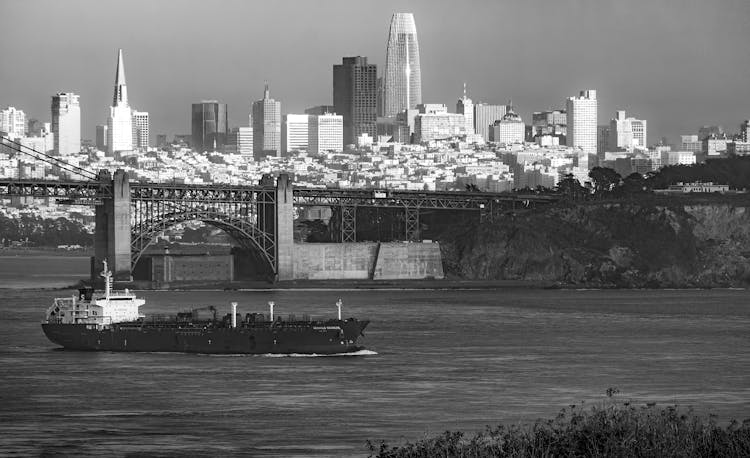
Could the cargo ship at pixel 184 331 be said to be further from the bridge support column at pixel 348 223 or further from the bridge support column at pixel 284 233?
Result: the bridge support column at pixel 348 223

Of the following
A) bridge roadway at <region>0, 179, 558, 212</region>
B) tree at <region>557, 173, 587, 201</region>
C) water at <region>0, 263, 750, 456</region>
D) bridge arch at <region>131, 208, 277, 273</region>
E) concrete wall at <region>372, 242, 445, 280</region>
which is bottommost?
water at <region>0, 263, 750, 456</region>

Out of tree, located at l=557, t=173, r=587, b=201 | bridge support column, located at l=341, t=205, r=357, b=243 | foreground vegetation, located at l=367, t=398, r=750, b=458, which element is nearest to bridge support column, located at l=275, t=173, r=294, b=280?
bridge support column, located at l=341, t=205, r=357, b=243

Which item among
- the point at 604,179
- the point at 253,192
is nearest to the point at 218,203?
the point at 253,192

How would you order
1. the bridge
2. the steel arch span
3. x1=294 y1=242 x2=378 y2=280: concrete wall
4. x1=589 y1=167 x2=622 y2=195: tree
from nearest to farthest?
the bridge < the steel arch span < x1=294 y1=242 x2=378 y2=280: concrete wall < x1=589 y1=167 x2=622 y2=195: tree

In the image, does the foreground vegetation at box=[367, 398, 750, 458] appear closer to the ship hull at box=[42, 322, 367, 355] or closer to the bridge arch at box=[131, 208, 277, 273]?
the ship hull at box=[42, 322, 367, 355]

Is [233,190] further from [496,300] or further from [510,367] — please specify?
[510,367]

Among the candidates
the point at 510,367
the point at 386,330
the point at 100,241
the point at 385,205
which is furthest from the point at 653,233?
the point at 510,367
